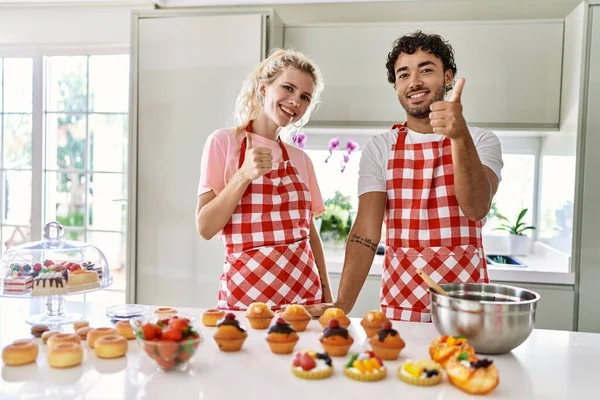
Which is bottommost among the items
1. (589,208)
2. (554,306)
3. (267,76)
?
(554,306)

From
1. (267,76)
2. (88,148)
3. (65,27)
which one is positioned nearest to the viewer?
(267,76)

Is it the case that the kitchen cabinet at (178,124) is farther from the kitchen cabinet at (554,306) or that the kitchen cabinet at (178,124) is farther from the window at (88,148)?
the kitchen cabinet at (554,306)

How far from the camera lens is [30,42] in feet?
10.6

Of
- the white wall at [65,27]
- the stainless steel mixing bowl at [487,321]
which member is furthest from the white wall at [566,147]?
the white wall at [65,27]

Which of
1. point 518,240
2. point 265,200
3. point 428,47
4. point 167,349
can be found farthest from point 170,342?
point 518,240

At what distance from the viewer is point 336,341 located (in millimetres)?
1021

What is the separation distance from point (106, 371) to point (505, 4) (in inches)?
107

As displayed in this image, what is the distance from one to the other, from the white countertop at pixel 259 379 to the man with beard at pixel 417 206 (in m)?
0.40

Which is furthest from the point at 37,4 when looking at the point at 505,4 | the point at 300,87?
the point at 505,4

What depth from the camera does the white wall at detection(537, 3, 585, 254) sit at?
2.37 m

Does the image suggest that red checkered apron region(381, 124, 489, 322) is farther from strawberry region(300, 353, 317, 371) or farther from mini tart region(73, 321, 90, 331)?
mini tart region(73, 321, 90, 331)

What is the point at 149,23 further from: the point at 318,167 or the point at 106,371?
the point at 106,371

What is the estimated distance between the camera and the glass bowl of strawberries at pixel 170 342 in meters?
0.92

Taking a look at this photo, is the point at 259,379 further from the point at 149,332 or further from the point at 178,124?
the point at 178,124
